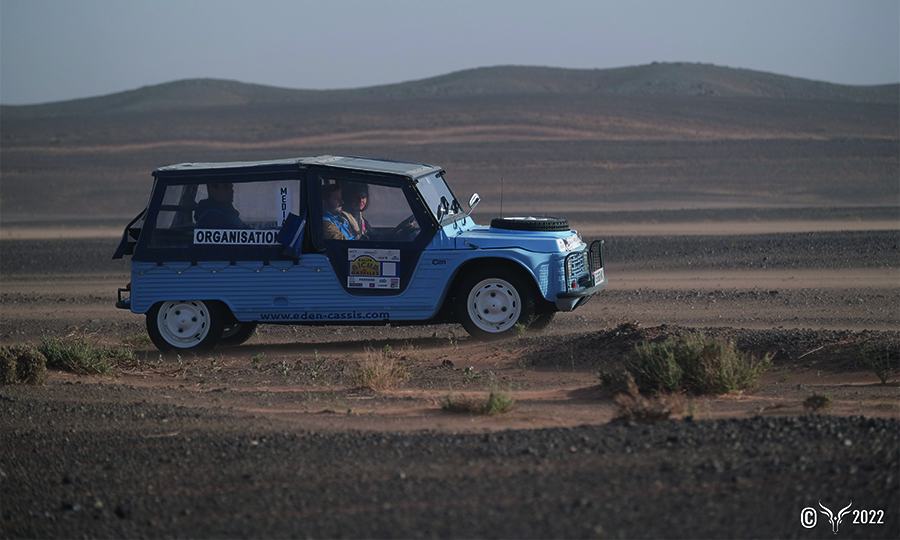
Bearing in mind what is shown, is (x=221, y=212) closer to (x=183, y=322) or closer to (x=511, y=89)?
(x=183, y=322)

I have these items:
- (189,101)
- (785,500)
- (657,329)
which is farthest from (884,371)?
(189,101)

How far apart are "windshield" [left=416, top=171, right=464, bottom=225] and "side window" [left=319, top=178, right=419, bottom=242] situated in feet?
0.91

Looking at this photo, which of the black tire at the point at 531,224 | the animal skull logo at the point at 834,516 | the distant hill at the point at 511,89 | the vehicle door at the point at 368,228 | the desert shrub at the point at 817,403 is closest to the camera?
the animal skull logo at the point at 834,516

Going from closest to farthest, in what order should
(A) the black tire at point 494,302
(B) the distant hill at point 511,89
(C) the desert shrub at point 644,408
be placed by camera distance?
(C) the desert shrub at point 644,408, (A) the black tire at point 494,302, (B) the distant hill at point 511,89

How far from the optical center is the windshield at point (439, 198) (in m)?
9.69

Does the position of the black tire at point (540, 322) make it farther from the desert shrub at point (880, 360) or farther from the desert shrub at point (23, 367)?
the desert shrub at point (23, 367)

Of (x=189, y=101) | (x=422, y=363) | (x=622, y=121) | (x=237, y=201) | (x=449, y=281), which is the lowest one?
(x=422, y=363)

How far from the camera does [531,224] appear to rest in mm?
9852

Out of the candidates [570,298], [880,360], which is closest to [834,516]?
[880,360]

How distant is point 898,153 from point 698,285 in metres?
40.8

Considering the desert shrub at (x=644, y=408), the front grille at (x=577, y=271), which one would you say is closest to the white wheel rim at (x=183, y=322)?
the front grille at (x=577, y=271)

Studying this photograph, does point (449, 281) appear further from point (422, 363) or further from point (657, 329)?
point (657, 329)

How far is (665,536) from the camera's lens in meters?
3.94

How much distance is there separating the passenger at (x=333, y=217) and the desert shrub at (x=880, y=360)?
520 centimetres
